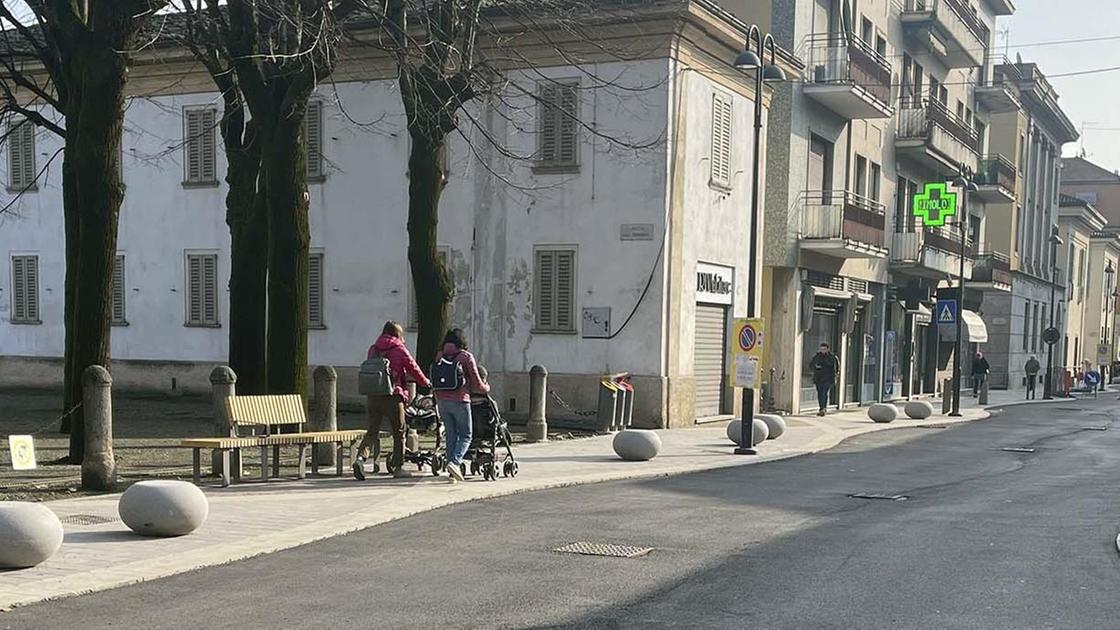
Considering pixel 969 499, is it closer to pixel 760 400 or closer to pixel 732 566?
pixel 732 566

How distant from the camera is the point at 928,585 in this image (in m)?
8.26

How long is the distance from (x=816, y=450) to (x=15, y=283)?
2103cm

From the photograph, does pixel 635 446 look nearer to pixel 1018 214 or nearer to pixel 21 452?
pixel 21 452

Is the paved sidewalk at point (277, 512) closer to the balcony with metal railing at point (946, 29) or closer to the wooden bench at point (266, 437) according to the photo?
the wooden bench at point (266, 437)

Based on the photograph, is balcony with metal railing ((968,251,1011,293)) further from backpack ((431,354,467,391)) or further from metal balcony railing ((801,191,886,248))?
backpack ((431,354,467,391))

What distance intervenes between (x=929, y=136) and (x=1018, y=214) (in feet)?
68.3

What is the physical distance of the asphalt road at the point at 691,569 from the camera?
7.15 metres

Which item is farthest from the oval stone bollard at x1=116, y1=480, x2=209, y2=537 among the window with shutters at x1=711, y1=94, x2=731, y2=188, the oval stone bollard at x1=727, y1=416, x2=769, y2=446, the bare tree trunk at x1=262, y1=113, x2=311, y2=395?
the window with shutters at x1=711, y1=94, x2=731, y2=188

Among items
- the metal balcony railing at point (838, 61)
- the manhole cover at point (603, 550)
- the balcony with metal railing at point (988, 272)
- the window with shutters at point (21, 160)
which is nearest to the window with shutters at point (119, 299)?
the window with shutters at point (21, 160)

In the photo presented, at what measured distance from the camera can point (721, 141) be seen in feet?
84.3

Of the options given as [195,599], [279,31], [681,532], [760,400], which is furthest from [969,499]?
[760,400]

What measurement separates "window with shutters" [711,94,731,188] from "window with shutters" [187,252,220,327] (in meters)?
11.9

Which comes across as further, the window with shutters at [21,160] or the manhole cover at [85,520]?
the window with shutters at [21,160]

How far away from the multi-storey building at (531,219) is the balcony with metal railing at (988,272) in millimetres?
20814
